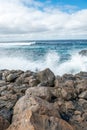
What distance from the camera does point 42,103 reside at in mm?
8586

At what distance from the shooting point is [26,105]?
870cm

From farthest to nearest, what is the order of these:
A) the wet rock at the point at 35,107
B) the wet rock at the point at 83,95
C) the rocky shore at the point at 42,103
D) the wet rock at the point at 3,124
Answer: the wet rock at the point at 83,95 → the wet rock at the point at 35,107 → the wet rock at the point at 3,124 → the rocky shore at the point at 42,103

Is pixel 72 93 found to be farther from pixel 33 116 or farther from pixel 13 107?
pixel 33 116

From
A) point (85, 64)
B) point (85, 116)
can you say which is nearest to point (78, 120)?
point (85, 116)

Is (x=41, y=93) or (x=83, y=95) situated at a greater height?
(x=41, y=93)

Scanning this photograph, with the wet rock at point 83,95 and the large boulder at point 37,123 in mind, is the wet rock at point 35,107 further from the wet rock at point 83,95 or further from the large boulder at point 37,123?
the wet rock at point 83,95

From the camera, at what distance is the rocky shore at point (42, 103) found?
7.39 meters

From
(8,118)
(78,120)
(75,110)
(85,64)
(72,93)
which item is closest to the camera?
(8,118)

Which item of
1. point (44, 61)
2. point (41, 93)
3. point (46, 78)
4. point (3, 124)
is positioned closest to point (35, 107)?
point (3, 124)

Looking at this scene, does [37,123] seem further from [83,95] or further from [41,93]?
[83,95]

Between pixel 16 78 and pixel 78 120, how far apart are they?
4.81 meters

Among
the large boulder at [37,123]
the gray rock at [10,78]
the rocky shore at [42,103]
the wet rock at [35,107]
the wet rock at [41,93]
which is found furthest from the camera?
the gray rock at [10,78]

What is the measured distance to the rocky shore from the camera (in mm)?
7395

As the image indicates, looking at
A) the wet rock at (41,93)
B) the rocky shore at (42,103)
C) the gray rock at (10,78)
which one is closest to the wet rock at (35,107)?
the rocky shore at (42,103)
